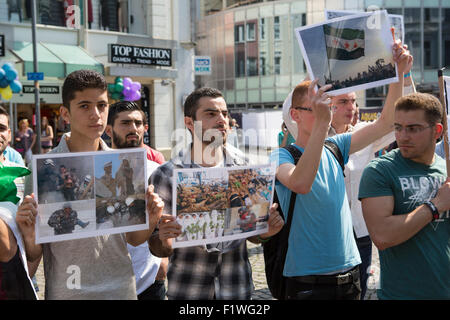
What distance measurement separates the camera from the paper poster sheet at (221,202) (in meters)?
2.66

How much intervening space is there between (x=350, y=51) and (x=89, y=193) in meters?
1.68

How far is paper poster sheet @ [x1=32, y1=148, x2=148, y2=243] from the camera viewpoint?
2.37 metres

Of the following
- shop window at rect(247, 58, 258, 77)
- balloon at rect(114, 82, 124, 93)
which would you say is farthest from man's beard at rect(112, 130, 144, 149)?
shop window at rect(247, 58, 258, 77)

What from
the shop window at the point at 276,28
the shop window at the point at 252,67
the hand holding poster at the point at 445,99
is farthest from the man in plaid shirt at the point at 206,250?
the shop window at the point at 252,67

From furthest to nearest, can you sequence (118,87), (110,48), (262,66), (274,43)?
(262,66) → (274,43) → (110,48) → (118,87)

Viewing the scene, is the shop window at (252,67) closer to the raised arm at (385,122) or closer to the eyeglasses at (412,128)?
the raised arm at (385,122)

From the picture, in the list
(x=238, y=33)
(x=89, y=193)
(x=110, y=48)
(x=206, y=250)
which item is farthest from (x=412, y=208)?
(x=238, y=33)

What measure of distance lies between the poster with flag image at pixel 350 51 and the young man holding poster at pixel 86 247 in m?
1.17

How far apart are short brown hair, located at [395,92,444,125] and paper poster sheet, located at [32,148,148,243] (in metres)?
1.40

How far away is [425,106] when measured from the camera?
9.43 feet

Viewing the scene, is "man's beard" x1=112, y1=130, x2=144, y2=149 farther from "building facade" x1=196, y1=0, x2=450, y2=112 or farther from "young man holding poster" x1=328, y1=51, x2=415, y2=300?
"building facade" x1=196, y1=0, x2=450, y2=112

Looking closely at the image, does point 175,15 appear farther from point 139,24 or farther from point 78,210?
point 78,210

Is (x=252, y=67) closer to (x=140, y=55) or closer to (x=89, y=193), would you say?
(x=140, y=55)

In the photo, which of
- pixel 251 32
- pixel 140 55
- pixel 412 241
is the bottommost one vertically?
pixel 412 241
